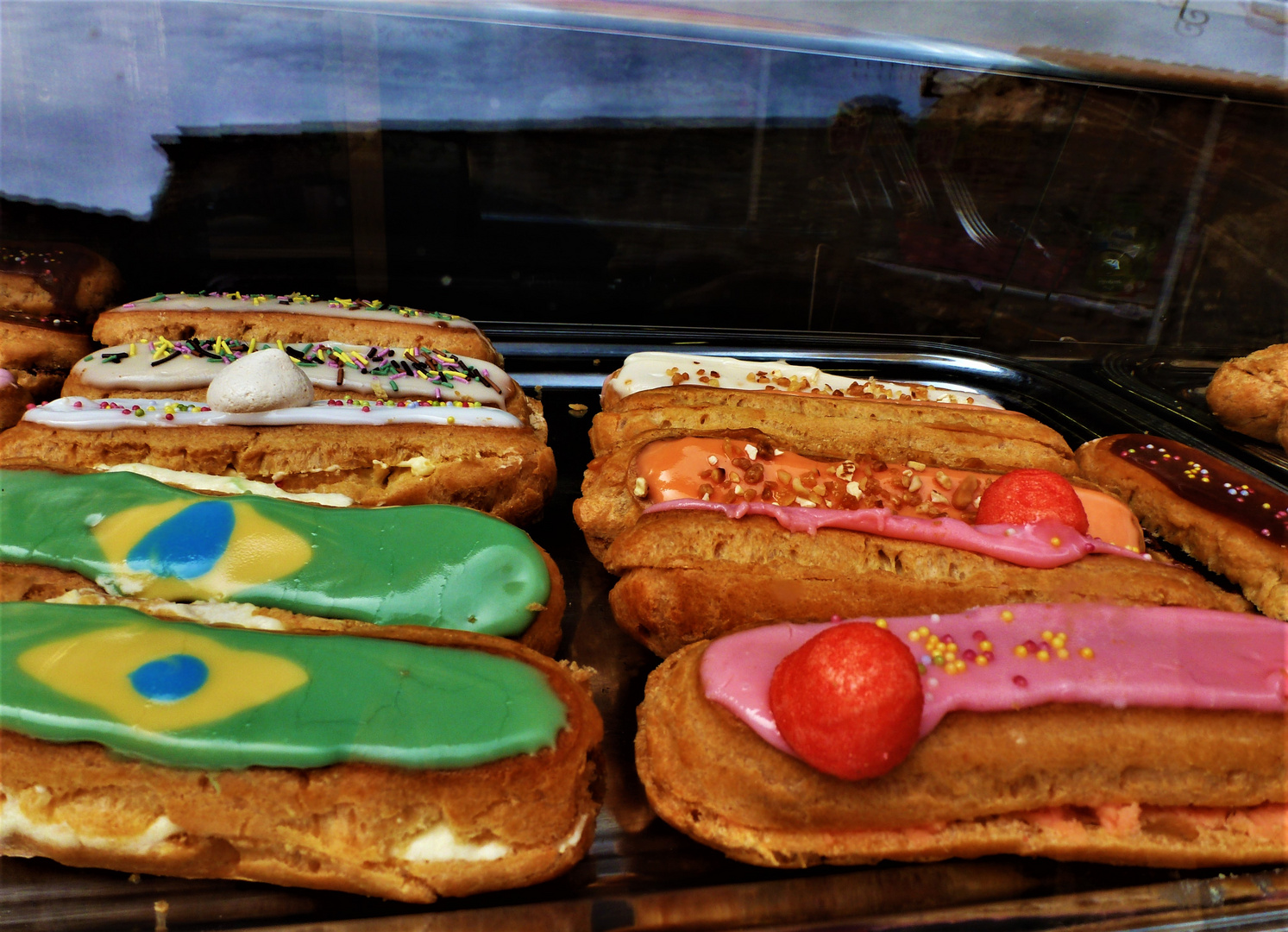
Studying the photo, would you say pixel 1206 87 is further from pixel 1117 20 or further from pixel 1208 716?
pixel 1208 716

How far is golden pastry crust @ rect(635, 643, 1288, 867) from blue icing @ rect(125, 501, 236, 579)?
125cm

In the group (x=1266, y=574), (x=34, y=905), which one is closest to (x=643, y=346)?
(x=1266, y=574)

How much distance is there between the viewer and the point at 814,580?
1956 mm

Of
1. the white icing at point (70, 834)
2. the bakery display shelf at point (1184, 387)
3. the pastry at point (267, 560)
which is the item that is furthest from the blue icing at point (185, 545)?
the bakery display shelf at point (1184, 387)

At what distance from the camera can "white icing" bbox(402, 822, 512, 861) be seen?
141 cm

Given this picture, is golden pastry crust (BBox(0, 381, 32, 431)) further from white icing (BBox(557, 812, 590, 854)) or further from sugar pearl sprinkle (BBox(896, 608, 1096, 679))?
sugar pearl sprinkle (BBox(896, 608, 1096, 679))

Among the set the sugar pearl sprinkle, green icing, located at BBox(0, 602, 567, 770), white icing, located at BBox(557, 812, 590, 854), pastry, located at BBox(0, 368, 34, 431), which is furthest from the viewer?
pastry, located at BBox(0, 368, 34, 431)

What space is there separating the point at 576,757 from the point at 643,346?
247 cm

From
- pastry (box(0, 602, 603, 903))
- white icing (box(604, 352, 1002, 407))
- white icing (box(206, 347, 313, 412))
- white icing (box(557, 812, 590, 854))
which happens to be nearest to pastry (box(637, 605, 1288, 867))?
white icing (box(557, 812, 590, 854))

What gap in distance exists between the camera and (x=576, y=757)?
1.49 m

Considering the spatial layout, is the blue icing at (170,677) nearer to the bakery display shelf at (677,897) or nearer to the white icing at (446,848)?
the bakery display shelf at (677,897)

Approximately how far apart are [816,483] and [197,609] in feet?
5.79

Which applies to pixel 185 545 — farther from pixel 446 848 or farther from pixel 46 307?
pixel 46 307

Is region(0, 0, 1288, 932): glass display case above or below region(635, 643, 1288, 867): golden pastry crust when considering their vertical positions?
→ above
